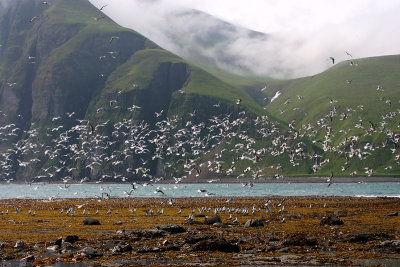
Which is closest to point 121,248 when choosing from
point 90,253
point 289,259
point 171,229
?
point 90,253

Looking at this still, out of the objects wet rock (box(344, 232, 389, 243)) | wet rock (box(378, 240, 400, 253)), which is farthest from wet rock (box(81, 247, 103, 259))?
wet rock (box(378, 240, 400, 253))

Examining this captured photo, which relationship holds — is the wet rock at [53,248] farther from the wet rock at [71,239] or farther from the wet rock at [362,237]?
the wet rock at [362,237]

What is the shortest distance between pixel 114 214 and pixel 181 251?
3132 centimetres

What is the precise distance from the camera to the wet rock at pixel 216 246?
30.9 metres

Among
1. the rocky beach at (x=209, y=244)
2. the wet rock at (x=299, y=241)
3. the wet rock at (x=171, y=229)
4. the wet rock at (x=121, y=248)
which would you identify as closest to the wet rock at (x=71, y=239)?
the rocky beach at (x=209, y=244)

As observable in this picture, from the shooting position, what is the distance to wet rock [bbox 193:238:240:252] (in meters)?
30.9

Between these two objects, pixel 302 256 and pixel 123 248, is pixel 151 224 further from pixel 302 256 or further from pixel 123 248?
pixel 302 256

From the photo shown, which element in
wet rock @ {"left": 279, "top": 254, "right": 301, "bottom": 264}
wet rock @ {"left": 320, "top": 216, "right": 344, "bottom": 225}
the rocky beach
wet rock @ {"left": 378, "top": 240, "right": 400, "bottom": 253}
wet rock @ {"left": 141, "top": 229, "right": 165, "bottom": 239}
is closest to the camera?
wet rock @ {"left": 279, "top": 254, "right": 301, "bottom": 264}

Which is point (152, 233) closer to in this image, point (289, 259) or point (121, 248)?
point (121, 248)

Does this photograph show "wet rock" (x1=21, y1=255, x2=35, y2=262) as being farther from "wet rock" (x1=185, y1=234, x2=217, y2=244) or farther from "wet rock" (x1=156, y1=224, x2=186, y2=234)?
"wet rock" (x1=156, y1=224, x2=186, y2=234)

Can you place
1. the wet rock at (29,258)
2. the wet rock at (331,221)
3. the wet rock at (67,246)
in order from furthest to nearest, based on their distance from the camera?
→ the wet rock at (331,221) < the wet rock at (67,246) < the wet rock at (29,258)

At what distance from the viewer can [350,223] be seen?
45656 millimetres

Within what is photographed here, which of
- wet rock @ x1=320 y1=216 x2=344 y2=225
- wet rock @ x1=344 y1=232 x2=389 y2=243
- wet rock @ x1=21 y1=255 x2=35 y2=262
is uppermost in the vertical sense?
wet rock @ x1=21 y1=255 x2=35 y2=262

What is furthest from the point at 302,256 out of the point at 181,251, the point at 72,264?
the point at 72,264
